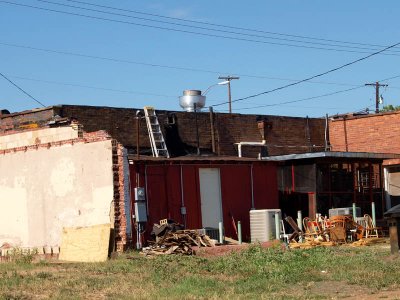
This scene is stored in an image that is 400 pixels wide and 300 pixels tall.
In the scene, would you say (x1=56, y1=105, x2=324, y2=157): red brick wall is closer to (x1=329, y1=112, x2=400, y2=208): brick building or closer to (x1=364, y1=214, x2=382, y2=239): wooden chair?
(x1=329, y1=112, x2=400, y2=208): brick building

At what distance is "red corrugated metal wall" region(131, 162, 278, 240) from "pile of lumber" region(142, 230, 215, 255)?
204 centimetres

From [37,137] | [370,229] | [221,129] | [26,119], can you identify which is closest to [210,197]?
[370,229]

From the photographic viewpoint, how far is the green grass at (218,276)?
1369 cm

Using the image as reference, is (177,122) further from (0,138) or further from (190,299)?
(190,299)

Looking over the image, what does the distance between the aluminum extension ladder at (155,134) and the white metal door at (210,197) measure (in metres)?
3.67

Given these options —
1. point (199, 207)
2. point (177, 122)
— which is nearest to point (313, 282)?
point (199, 207)

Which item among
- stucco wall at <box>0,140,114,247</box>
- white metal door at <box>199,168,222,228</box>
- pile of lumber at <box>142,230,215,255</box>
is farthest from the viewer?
white metal door at <box>199,168,222,228</box>

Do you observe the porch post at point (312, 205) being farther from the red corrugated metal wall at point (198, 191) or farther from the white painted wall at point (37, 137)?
the white painted wall at point (37, 137)

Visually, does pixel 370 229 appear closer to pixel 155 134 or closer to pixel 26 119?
pixel 155 134

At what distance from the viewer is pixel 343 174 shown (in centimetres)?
3105

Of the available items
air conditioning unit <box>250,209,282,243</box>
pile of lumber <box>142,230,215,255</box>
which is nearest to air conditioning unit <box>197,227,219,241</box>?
air conditioning unit <box>250,209,282,243</box>

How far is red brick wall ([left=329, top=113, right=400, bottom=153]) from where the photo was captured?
37.6 metres

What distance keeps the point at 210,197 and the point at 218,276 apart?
10330mm

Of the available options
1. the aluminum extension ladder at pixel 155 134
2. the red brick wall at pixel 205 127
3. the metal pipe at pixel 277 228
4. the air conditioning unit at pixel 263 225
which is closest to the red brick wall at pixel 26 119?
the red brick wall at pixel 205 127
